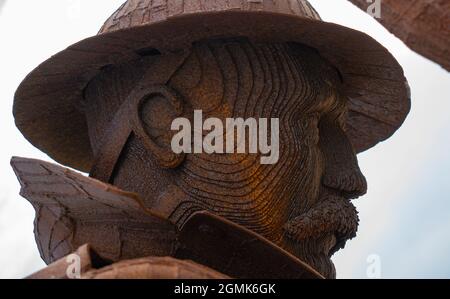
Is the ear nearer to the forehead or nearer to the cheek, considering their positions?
the forehead

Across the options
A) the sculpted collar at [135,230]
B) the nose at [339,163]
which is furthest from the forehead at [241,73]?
the sculpted collar at [135,230]

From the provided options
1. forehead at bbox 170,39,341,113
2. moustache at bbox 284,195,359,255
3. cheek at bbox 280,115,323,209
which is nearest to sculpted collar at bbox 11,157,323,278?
moustache at bbox 284,195,359,255

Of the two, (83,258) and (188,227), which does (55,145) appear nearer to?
(188,227)

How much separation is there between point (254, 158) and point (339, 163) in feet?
2.19

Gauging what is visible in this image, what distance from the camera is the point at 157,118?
450cm

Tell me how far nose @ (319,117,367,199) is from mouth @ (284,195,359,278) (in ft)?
0.26

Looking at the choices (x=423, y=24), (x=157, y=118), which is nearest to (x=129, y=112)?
(x=157, y=118)

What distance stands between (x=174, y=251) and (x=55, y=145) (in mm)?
1885

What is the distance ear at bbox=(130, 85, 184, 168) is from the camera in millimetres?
4410

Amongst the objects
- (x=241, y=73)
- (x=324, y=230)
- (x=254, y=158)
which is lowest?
(x=324, y=230)

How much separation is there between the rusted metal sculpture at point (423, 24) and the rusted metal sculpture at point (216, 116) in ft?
4.87

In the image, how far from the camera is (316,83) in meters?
4.73

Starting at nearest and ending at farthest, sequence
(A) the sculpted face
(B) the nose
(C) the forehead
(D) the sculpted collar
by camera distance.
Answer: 1. (D) the sculpted collar
2. (A) the sculpted face
3. (C) the forehead
4. (B) the nose

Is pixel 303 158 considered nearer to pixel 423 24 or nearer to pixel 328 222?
pixel 328 222
